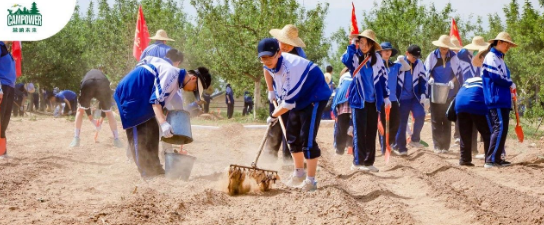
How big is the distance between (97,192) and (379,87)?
3.79 metres

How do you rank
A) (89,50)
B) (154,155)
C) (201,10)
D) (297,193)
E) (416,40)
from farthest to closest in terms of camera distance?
(89,50) → (416,40) → (201,10) → (154,155) → (297,193)

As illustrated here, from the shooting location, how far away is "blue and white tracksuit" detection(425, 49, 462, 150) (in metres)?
12.3

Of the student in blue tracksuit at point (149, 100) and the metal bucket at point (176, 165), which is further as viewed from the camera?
the metal bucket at point (176, 165)

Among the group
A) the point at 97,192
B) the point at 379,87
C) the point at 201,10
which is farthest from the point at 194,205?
the point at 201,10

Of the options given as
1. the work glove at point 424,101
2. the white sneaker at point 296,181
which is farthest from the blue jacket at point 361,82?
the work glove at point 424,101

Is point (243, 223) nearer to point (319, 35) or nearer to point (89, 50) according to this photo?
point (319, 35)

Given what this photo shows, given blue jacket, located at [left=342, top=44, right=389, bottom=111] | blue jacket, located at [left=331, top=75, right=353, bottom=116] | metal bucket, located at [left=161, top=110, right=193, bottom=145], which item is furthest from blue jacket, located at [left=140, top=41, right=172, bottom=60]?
blue jacket, located at [left=331, top=75, right=353, bottom=116]

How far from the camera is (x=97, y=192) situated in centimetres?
725

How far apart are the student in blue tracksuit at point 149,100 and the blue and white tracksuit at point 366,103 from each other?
217 cm

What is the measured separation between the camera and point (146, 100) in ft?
25.0

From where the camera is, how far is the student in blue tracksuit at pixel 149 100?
741 cm

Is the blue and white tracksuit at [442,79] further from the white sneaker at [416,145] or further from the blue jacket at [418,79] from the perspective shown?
the white sneaker at [416,145]

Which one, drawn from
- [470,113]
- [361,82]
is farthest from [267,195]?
[470,113]

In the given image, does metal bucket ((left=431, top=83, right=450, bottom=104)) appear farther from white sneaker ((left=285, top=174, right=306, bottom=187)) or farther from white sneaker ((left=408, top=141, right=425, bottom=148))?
white sneaker ((left=285, top=174, right=306, bottom=187))
